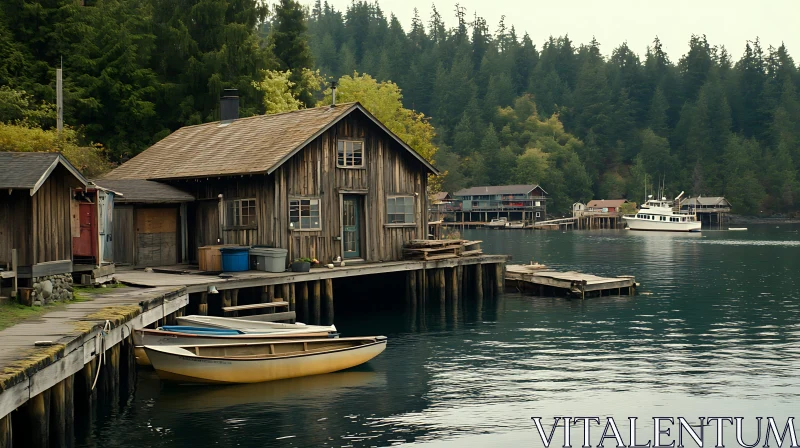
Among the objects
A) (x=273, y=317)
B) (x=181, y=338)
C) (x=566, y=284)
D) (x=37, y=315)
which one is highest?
(x=37, y=315)

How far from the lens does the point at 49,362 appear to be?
14.4m

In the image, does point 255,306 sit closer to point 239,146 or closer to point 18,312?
point 18,312

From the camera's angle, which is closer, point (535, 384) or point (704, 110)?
point (535, 384)

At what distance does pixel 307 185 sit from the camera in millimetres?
31578

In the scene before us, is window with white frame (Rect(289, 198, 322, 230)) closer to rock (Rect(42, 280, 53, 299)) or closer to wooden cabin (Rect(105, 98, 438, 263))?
wooden cabin (Rect(105, 98, 438, 263))

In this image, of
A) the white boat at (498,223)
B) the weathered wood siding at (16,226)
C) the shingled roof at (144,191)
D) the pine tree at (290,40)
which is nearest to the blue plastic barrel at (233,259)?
the shingled roof at (144,191)

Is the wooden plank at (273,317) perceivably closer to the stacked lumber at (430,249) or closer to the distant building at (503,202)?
the stacked lumber at (430,249)

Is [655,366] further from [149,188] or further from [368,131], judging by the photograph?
[149,188]

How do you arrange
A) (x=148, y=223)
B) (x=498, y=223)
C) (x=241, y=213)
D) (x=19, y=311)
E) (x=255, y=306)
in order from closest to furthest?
1. (x=19, y=311)
2. (x=255, y=306)
3. (x=241, y=213)
4. (x=148, y=223)
5. (x=498, y=223)

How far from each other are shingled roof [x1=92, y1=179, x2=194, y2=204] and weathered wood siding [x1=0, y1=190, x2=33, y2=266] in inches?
362

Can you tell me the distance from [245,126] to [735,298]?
80.3 feet

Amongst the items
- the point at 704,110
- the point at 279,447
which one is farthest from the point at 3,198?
the point at 704,110

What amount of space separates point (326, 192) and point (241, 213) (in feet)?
10.8

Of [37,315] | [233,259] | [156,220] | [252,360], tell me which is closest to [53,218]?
[37,315]
